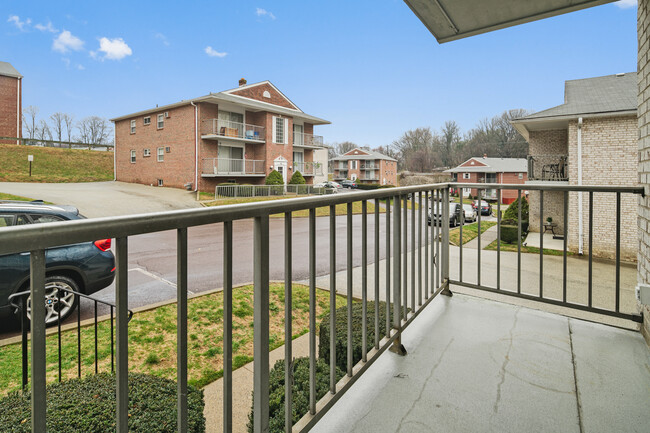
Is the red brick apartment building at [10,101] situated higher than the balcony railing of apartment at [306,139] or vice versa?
the red brick apartment building at [10,101]

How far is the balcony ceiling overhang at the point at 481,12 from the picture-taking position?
2.40m

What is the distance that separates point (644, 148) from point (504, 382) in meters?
1.90

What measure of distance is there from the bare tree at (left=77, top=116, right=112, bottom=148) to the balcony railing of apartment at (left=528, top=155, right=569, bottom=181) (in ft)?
163

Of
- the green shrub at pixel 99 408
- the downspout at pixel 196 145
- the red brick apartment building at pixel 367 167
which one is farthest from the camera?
the red brick apartment building at pixel 367 167

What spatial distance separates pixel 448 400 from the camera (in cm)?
165

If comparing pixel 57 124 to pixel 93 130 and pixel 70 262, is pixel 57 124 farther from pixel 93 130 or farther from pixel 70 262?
pixel 70 262

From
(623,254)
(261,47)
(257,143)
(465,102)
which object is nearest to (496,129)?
(465,102)

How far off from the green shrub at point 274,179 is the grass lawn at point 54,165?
14.1 m

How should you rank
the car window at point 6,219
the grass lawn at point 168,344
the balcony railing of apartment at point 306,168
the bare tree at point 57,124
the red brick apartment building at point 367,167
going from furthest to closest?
the red brick apartment building at point 367,167 < the bare tree at point 57,124 < the balcony railing of apartment at point 306,168 < the car window at point 6,219 < the grass lawn at point 168,344

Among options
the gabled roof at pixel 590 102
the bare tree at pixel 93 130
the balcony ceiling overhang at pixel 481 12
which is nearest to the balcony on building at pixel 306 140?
the gabled roof at pixel 590 102

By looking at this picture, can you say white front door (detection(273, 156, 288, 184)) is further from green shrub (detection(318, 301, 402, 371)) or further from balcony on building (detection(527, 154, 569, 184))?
green shrub (detection(318, 301, 402, 371))

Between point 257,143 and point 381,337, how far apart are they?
22340mm

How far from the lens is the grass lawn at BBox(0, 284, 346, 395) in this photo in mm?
2695

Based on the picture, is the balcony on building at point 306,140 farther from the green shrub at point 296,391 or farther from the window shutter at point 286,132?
the green shrub at point 296,391
